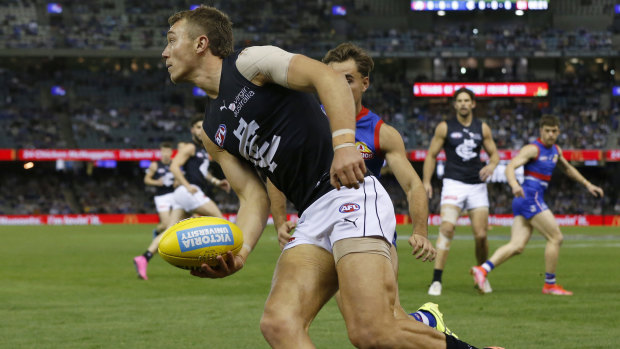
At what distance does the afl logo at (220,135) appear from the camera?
4977 millimetres

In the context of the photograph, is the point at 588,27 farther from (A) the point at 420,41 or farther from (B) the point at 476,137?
(B) the point at 476,137

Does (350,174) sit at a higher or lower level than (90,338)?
higher

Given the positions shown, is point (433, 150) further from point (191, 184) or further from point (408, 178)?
point (408, 178)

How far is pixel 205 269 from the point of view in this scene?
186 inches

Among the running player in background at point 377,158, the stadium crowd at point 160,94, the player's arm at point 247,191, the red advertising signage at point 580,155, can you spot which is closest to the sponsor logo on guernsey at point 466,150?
the running player in background at point 377,158

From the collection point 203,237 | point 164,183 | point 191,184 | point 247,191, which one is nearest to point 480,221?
point 191,184

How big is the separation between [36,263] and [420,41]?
38712 millimetres

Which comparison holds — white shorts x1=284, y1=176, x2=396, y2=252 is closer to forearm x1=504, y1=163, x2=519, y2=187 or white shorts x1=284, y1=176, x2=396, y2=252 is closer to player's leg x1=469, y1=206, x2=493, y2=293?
forearm x1=504, y1=163, x2=519, y2=187

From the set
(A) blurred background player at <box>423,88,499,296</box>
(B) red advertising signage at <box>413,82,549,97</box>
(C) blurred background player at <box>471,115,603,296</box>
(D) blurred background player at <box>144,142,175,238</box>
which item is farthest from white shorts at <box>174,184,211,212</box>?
(B) red advertising signage at <box>413,82,549,97</box>

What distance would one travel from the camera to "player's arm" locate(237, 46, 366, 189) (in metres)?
4.16

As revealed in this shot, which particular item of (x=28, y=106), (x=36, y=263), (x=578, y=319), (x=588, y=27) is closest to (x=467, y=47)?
(x=588, y=27)

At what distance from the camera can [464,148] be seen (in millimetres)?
12227

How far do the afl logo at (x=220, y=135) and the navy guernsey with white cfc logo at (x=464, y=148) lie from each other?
7412 millimetres

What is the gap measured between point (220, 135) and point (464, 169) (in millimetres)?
7703
